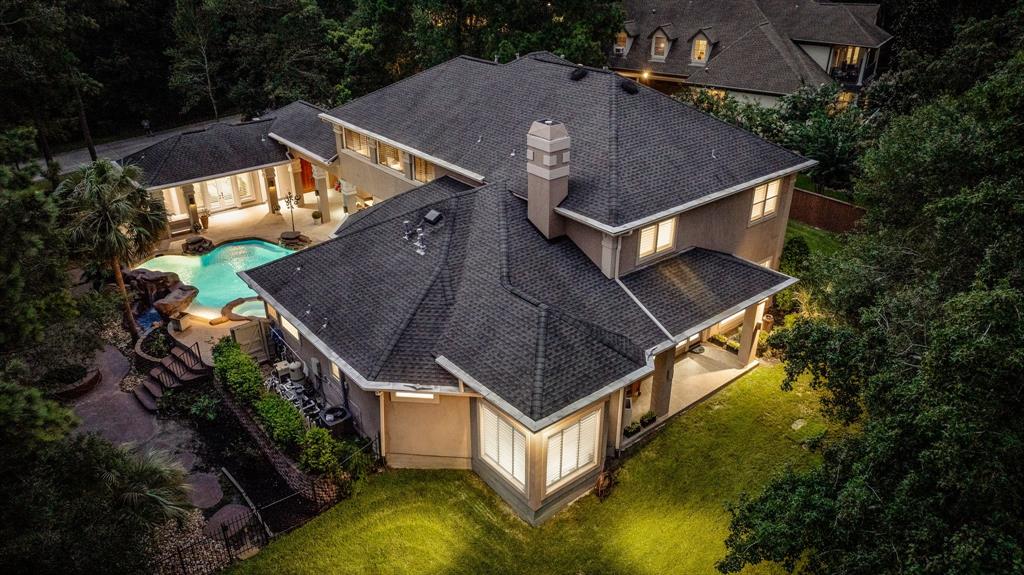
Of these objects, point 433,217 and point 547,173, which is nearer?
point 547,173

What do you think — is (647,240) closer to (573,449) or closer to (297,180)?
(573,449)

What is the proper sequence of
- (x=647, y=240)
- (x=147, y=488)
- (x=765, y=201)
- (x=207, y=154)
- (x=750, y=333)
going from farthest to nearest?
(x=207, y=154) < (x=765, y=201) < (x=750, y=333) < (x=647, y=240) < (x=147, y=488)

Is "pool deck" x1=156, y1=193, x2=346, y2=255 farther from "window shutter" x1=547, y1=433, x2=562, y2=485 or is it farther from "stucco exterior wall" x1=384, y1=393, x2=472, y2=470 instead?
"window shutter" x1=547, y1=433, x2=562, y2=485

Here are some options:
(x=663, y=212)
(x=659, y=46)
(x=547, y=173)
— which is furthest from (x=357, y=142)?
(x=659, y=46)

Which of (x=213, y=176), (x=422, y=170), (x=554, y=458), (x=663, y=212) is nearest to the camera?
(x=554, y=458)

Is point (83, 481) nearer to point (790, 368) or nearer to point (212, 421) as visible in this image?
point (212, 421)

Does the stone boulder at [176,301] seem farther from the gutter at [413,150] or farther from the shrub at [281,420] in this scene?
the gutter at [413,150]

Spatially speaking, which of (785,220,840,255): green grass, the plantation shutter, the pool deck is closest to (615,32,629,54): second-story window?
(785,220,840,255): green grass
